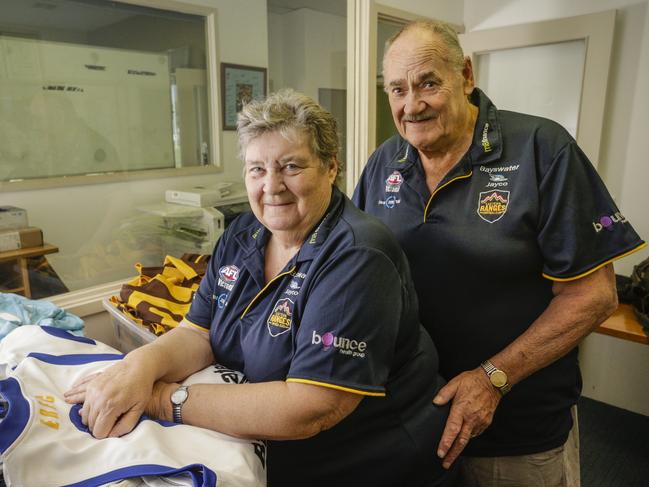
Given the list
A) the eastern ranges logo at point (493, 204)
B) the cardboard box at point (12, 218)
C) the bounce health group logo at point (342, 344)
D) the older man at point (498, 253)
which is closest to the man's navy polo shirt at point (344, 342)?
the bounce health group logo at point (342, 344)

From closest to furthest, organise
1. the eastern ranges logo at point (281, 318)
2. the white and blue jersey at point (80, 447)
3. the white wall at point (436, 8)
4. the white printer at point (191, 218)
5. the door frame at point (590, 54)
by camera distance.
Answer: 1. the white and blue jersey at point (80, 447)
2. the eastern ranges logo at point (281, 318)
3. the white printer at point (191, 218)
4. the door frame at point (590, 54)
5. the white wall at point (436, 8)

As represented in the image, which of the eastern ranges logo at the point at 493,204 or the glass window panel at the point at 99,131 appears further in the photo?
the glass window panel at the point at 99,131

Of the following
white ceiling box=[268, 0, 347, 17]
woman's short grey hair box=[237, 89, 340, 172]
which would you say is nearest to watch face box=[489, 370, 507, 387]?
woman's short grey hair box=[237, 89, 340, 172]

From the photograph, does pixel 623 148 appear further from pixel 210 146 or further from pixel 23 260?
pixel 23 260

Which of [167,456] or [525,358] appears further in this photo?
[525,358]

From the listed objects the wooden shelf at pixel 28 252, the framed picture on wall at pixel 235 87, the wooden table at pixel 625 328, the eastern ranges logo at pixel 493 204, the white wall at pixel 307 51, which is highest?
the white wall at pixel 307 51

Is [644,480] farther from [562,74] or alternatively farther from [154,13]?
[154,13]

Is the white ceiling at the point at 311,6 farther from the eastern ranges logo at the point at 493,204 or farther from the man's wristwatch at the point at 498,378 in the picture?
the man's wristwatch at the point at 498,378

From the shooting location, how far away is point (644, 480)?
2.34m

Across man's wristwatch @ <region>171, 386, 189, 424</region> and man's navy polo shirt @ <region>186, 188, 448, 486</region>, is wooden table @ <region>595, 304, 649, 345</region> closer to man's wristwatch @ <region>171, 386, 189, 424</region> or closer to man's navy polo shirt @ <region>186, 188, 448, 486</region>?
man's navy polo shirt @ <region>186, 188, 448, 486</region>

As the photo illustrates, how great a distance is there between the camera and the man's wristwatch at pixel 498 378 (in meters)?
1.21

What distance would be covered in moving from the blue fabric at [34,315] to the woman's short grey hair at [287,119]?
76cm

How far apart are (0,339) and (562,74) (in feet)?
9.59

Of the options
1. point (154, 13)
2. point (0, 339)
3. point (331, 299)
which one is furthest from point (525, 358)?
point (154, 13)
